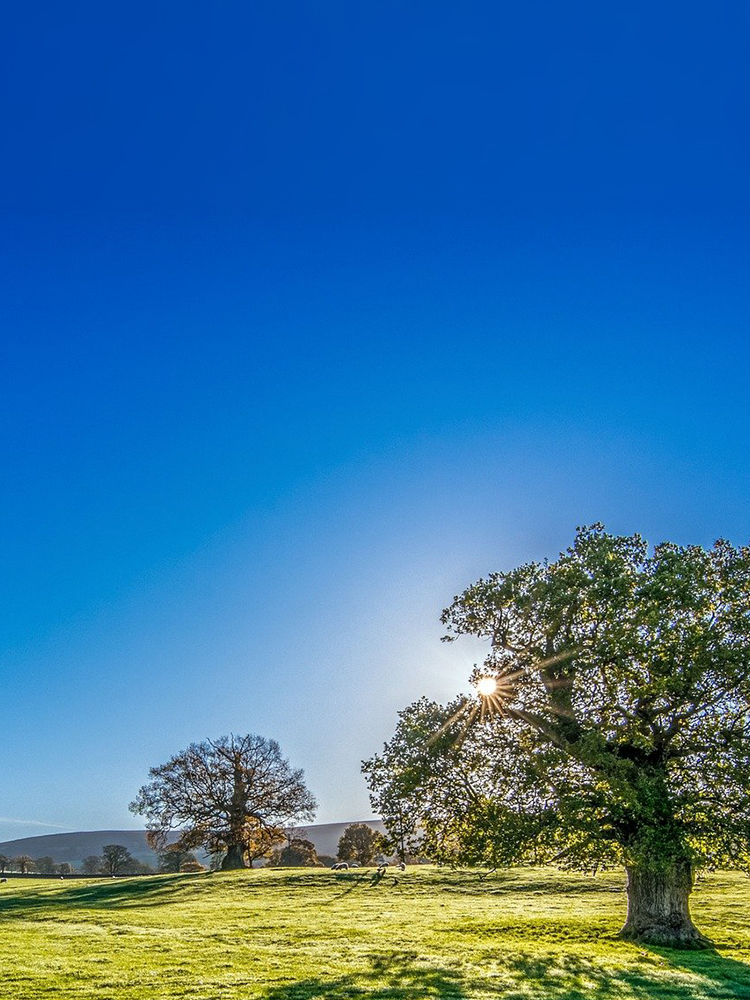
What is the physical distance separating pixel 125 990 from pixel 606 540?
2260 centimetres

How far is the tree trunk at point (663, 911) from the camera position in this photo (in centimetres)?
2439

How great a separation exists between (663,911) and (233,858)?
173 feet

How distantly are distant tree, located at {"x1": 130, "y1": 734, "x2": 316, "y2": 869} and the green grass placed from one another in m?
18.2

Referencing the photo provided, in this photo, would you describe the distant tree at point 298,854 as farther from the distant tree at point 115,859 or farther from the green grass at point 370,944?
the green grass at point 370,944

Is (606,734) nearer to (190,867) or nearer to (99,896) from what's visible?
(99,896)

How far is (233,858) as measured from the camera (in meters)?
66.1

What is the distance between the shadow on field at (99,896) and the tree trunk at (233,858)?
7.19 metres

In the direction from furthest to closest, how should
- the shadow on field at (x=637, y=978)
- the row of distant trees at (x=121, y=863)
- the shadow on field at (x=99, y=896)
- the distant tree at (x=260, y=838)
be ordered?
the row of distant trees at (x=121, y=863) → the distant tree at (x=260, y=838) → the shadow on field at (x=99, y=896) → the shadow on field at (x=637, y=978)

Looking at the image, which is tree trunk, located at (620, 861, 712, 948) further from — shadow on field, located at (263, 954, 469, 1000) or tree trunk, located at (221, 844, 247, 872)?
tree trunk, located at (221, 844, 247, 872)

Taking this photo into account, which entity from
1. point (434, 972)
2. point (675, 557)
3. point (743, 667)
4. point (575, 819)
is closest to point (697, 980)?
point (575, 819)

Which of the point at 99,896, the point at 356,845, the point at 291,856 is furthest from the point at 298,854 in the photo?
the point at 99,896

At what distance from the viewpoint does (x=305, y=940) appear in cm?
2598

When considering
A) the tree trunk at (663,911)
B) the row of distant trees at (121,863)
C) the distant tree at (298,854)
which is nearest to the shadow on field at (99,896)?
the row of distant trees at (121,863)

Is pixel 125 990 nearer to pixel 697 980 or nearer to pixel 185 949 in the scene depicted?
pixel 185 949
